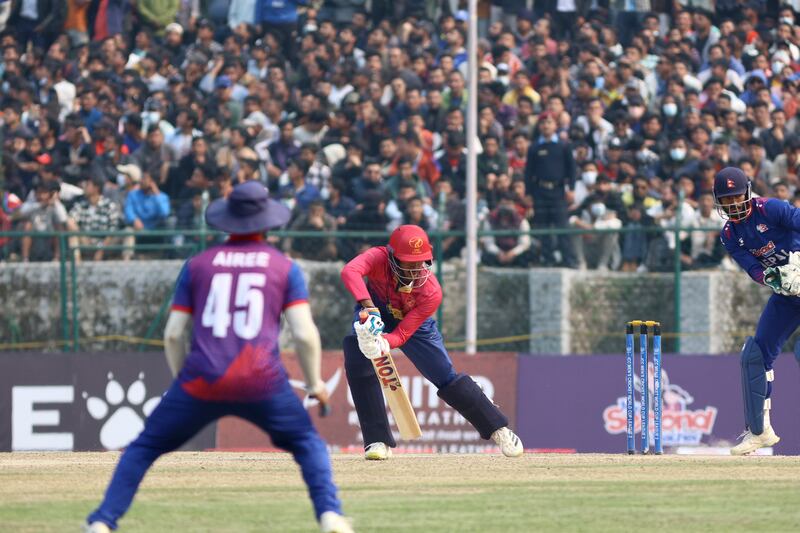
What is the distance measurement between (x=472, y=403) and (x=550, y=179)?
8.40 meters

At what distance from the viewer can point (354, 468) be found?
1362cm

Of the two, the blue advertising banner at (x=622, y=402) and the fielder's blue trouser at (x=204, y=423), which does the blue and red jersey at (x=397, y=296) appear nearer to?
the fielder's blue trouser at (x=204, y=423)

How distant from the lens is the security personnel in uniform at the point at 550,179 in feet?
72.7

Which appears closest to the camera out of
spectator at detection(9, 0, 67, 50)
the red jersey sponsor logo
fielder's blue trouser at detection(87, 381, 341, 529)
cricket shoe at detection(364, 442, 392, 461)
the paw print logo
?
Result: fielder's blue trouser at detection(87, 381, 341, 529)

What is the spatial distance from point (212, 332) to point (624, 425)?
11.4m

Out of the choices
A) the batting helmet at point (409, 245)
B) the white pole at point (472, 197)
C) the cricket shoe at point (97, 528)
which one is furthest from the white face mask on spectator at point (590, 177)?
the cricket shoe at point (97, 528)

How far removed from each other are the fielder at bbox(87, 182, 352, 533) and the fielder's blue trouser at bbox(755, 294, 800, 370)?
6.18 m

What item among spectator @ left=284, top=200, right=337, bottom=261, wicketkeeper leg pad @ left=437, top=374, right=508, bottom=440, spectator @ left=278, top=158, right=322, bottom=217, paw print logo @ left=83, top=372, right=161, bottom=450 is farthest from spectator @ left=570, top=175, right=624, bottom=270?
wicketkeeper leg pad @ left=437, top=374, right=508, bottom=440

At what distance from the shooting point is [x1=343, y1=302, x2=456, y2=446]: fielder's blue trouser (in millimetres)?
14234

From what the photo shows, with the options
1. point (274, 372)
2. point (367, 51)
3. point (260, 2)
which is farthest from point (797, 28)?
point (274, 372)

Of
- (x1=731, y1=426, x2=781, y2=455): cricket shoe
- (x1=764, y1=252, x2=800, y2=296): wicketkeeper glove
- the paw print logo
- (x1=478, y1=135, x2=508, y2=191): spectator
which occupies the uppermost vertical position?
(x1=478, y1=135, x2=508, y2=191): spectator

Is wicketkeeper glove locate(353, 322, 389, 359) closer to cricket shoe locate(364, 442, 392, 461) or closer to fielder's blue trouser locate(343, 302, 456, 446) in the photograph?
fielder's blue trouser locate(343, 302, 456, 446)

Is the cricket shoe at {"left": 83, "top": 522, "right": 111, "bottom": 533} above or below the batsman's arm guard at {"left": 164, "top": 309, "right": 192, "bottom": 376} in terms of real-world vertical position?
below

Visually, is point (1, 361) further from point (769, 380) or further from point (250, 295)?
point (250, 295)
